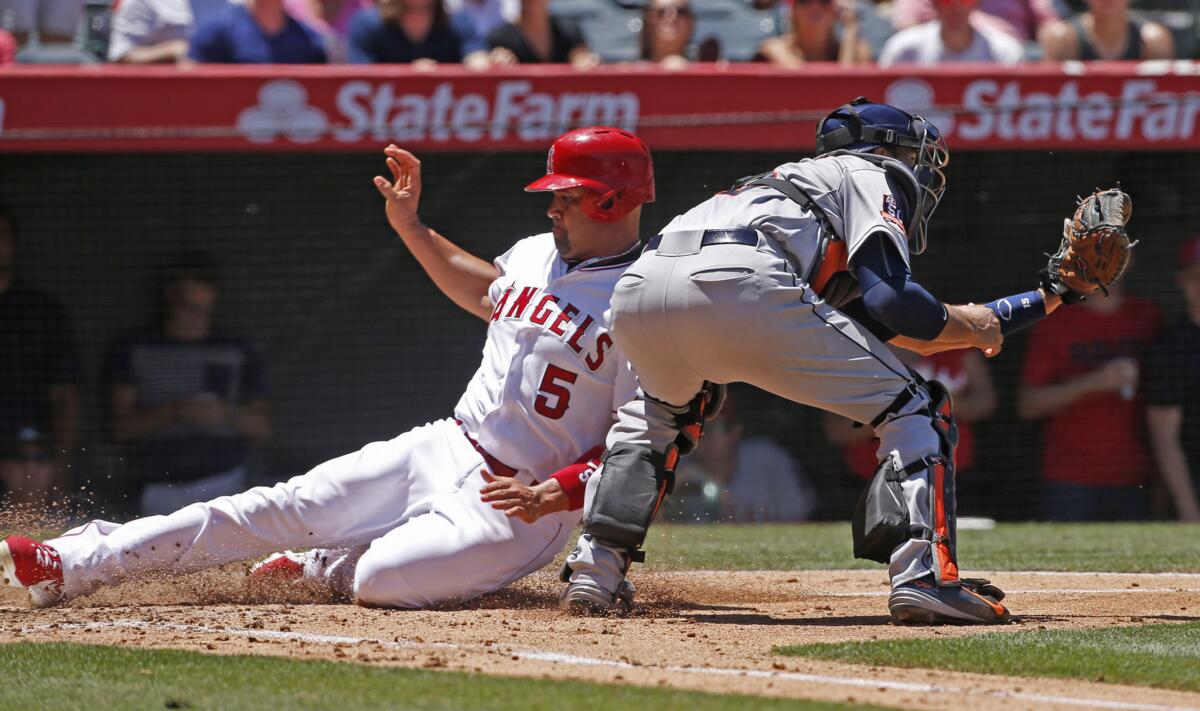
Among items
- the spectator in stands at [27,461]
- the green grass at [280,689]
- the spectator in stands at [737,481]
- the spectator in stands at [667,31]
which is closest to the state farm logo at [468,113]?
the spectator in stands at [667,31]

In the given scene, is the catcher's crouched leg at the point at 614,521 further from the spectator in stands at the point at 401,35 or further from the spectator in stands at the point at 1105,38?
the spectator in stands at the point at 1105,38

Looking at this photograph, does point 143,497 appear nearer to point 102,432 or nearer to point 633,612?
point 102,432

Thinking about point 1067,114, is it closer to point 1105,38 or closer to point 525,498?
point 1105,38

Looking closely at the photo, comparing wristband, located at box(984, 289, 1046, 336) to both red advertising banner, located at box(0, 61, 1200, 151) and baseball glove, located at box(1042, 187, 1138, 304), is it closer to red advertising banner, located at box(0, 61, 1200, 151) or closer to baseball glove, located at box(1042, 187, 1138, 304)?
baseball glove, located at box(1042, 187, 1138, 304)

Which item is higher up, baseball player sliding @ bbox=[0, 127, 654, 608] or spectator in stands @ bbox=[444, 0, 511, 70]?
spectator in stands @ bbox=[444, 0, 511, 70]

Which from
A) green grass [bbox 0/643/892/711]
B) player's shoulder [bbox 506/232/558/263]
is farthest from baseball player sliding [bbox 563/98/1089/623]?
green grass [bbox 0/643/892/711]

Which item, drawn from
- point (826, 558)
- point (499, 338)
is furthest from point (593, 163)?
point (826, 558)

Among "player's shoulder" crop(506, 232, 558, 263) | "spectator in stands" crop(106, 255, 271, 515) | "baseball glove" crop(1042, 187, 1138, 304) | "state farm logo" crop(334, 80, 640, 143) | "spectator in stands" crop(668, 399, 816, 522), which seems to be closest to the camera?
"baseball glove" crop(1042, 187, 1138, 304)
